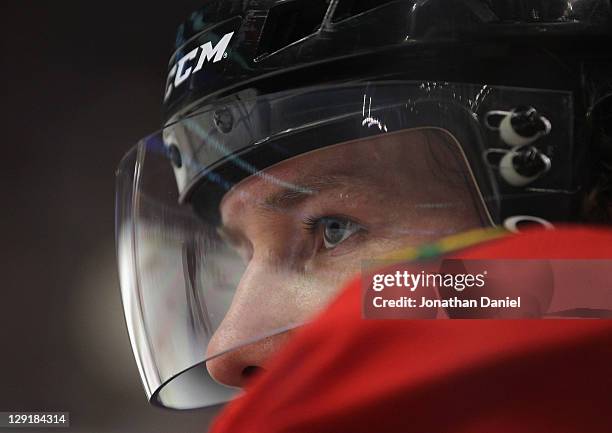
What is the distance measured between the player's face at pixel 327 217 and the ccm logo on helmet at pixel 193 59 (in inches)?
7.1

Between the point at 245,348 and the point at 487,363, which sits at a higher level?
the point at 245,348

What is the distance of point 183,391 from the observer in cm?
126

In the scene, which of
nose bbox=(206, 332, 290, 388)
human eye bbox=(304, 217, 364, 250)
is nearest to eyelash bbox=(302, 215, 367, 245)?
human eye bbox=(304, 217, 364, 250)

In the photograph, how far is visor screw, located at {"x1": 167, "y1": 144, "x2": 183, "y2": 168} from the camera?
1074 mm

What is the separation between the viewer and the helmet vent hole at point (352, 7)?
37.4 inches

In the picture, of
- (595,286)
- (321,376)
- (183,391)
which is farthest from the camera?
(183,391)

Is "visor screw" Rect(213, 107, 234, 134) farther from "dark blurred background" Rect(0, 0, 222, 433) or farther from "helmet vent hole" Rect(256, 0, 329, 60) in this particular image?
"dark blurred background" Rect(0, 0, 222, 433)

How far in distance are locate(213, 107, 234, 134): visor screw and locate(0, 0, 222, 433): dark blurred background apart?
34 centimetres

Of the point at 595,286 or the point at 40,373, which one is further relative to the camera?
the point at 40,373

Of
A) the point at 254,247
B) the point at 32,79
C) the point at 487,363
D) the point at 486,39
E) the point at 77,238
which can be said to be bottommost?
the point at 487,363

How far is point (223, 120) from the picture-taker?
1015 millimetres

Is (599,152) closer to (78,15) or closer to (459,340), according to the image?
(459,340)

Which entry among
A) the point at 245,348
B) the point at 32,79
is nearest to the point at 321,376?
the point at 245,348

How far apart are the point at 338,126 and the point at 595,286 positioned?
1.41 feet
